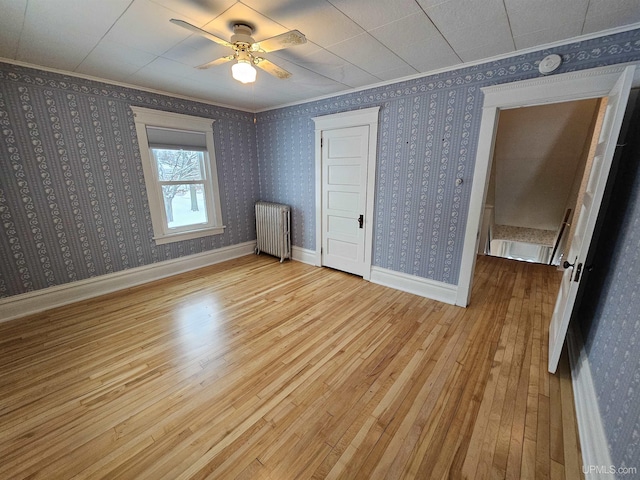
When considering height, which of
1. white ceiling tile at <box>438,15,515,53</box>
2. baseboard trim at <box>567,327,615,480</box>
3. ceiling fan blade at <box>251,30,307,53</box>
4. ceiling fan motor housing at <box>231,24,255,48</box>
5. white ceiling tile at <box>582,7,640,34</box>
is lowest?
baseboard trim at <box>567,327,615,480</box>

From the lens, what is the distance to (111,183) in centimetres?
320

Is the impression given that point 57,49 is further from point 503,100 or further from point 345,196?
point 503,100

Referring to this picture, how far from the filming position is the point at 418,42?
209cm

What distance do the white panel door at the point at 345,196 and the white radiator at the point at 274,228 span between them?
0.71 metres

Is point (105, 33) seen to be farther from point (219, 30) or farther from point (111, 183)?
point (111, 183)

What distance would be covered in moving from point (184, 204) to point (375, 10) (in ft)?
11.7

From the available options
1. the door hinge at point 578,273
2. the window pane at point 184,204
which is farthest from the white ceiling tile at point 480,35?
the window pane at point 184,204

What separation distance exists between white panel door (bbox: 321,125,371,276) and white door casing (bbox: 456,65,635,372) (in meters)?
1.31

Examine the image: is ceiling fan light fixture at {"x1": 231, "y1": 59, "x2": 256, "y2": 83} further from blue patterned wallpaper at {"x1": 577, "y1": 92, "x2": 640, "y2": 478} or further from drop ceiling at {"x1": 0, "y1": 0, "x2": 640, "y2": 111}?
blue patterned wallpaper at {"x1": 577, "y1": 92, "x2": 640, "y2": 478}

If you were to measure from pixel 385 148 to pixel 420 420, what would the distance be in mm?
2818

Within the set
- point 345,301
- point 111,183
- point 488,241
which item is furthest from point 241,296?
point 488,241

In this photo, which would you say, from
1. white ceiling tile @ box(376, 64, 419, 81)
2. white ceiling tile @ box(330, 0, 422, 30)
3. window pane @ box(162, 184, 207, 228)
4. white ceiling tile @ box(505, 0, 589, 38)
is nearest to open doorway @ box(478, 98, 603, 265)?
white ceiling tile @ box(376, 64, 419, 81)

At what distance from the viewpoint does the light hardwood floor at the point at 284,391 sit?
1.37 metres

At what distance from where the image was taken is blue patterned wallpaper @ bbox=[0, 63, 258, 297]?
2584 millimetres
